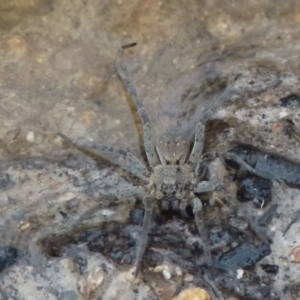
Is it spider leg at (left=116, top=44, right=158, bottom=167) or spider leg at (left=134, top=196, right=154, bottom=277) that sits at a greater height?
spider leg at (left=116, top=44, right=158, bottom=167)

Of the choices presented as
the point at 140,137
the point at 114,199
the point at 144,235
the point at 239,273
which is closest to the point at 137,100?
the point at 140,137

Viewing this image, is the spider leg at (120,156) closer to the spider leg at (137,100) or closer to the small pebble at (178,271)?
the spider leg at (137,100)

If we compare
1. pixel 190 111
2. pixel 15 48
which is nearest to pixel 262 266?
pixel 190 111

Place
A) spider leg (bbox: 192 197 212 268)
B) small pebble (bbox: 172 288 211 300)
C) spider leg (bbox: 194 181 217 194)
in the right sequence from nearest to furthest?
small pebble (bbox: 172 288 211 300), spider leg (bbox: 192 197 212 268), spider leg (bbox: 194 181 217 194)

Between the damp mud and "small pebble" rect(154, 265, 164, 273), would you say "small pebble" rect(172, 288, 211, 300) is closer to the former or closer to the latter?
the damp mud

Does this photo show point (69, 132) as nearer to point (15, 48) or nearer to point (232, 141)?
point (15, 48)

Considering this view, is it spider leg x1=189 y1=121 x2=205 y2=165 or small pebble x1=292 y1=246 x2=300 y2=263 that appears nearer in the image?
small pebble x1=292 y1=246 x2=300 y2=263

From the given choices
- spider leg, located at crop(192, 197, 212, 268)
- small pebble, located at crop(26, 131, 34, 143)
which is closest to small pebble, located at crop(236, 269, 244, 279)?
spider leg, located at crop(192, 197, 212, 268)

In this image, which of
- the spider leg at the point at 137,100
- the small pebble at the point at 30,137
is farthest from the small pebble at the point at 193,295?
the small pebble at the point at 30,137
